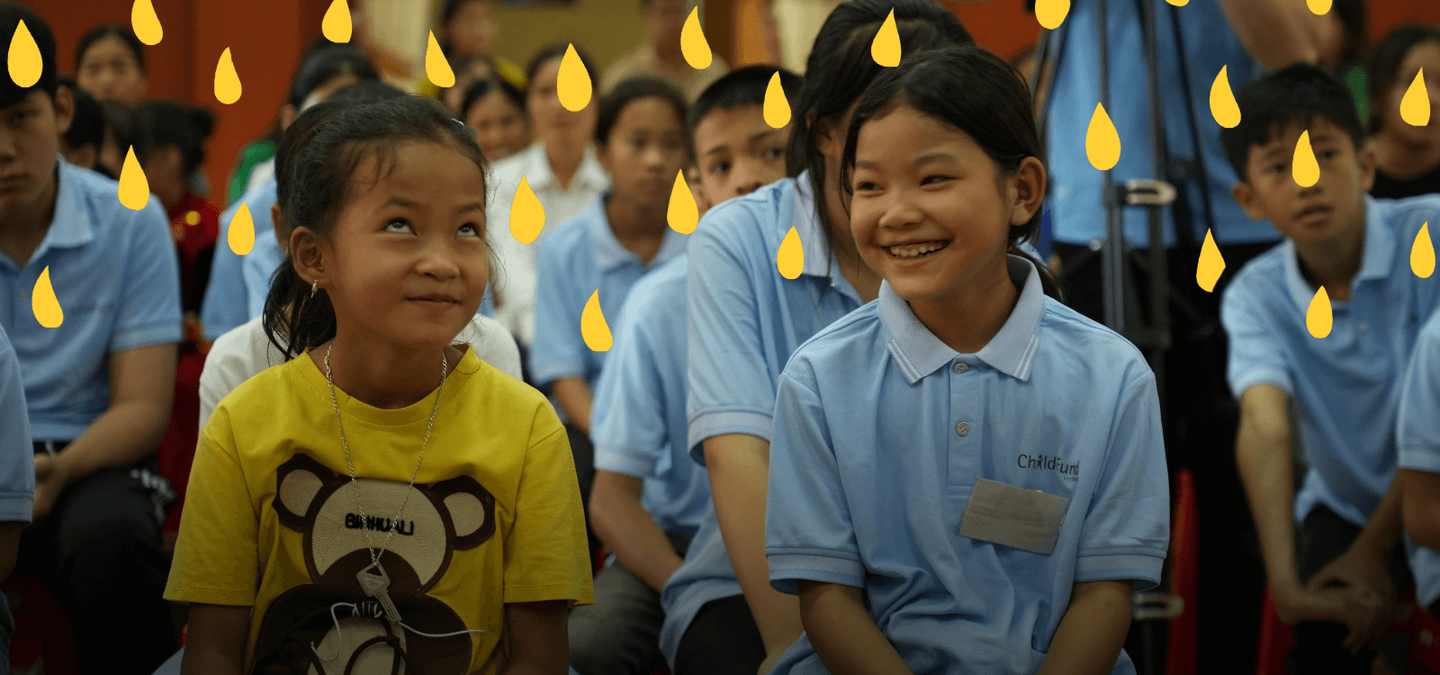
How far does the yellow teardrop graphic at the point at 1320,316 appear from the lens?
1862mm

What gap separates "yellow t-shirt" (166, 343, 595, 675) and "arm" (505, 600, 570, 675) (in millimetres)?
17

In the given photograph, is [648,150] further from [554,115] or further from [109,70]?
[109,70]

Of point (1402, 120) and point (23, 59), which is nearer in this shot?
point (23, 59)

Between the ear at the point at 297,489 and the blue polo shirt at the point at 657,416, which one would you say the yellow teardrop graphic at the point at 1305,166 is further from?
the ear at the point at 297,489

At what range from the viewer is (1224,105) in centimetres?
189

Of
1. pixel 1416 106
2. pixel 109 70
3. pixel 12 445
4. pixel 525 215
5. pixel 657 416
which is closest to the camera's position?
pixel 12 445

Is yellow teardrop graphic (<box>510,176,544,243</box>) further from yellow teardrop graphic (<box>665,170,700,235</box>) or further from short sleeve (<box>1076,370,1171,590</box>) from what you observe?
short sleeve (<box>1076,370,1171,590</box>)

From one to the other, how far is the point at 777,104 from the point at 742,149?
136 mm

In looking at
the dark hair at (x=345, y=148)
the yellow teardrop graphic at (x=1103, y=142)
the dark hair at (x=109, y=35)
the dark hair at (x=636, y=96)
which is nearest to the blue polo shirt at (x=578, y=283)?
the dark hair at (x=636, y=96)

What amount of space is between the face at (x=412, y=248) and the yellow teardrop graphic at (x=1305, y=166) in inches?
54.9

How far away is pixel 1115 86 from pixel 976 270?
1102 millimetres

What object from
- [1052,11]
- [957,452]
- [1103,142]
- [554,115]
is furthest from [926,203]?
[554,115]

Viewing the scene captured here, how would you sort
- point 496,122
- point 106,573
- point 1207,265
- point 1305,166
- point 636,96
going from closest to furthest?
point 106,573
point 1305,166
point 1207,265
point 636,96
point 496,122

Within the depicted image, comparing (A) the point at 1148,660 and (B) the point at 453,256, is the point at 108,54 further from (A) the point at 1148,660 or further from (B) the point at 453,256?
(A) the point at 1148,660
